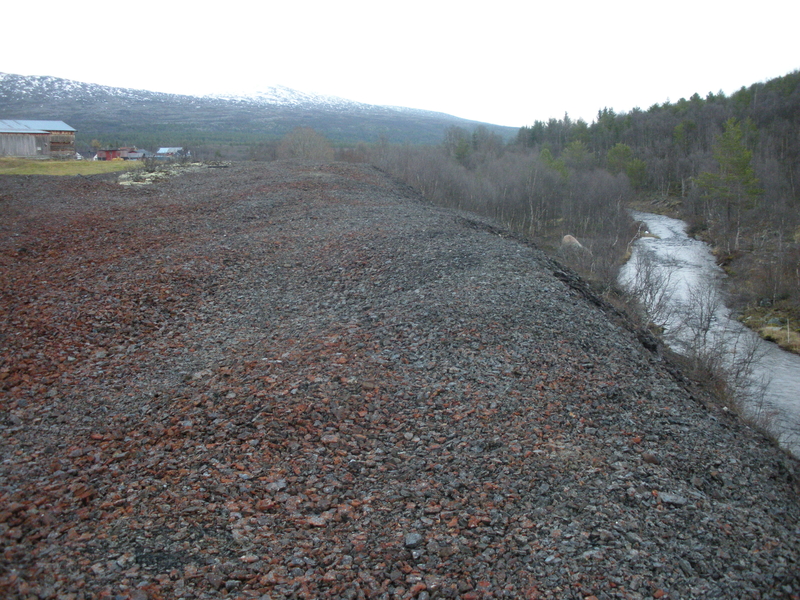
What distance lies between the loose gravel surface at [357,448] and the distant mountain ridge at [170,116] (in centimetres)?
9896

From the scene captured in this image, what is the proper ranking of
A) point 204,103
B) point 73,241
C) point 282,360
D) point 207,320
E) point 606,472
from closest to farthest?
point 606,472
point 282,360
point 207,320
point 73,241
point 204,103

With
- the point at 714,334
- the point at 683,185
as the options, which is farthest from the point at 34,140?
the point at 683,185

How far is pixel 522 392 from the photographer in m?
6.08

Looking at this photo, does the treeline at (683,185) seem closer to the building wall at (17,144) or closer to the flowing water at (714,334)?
the flowing water at (714,334)

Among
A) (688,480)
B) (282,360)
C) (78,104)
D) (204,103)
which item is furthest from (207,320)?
(204,103)

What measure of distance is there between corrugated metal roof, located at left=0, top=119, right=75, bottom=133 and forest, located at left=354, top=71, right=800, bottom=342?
2045 centimetres

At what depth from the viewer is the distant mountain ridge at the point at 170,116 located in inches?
4498

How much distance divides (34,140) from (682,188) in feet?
164

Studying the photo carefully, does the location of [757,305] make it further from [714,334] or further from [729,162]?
[729,162]

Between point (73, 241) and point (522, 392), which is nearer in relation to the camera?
point (522, 392)

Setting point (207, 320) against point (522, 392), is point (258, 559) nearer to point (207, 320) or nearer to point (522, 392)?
point (522, 392)

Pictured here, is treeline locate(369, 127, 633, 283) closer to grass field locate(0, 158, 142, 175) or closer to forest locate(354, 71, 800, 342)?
forest locate(354, 71, 800, 342)

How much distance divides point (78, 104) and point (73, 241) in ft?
512

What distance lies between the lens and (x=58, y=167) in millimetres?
23219
